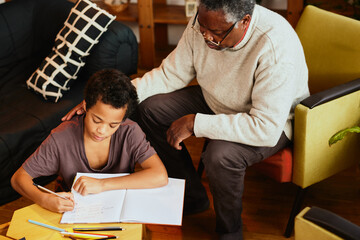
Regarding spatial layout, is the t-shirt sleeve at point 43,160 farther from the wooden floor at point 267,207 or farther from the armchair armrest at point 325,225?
the armchair armrest at point 325,225

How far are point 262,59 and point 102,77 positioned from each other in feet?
1.95

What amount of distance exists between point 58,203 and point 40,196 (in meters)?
0.09

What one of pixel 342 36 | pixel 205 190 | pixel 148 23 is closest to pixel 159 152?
pixel 205 190

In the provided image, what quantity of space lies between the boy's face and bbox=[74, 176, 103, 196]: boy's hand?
0.52 feet

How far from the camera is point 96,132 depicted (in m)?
1.60

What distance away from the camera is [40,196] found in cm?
153

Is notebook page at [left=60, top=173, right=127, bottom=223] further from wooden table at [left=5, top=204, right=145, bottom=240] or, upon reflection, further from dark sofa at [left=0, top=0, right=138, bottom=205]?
dark sofa at [left=0, top=0, right=138, bottom=205]

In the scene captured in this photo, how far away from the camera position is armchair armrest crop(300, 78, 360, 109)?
171 centimetres

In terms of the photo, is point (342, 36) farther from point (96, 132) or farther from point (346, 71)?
point (96, 132)

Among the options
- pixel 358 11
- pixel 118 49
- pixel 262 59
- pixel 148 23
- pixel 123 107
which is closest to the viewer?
pixel 123 107

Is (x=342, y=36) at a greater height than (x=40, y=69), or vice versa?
(x=342, y=36)

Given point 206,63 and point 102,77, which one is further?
point 206,63

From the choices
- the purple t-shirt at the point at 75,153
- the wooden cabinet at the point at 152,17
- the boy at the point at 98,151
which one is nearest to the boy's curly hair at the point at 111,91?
the boy at the point at 98,151

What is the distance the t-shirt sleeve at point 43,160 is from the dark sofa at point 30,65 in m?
0.59
